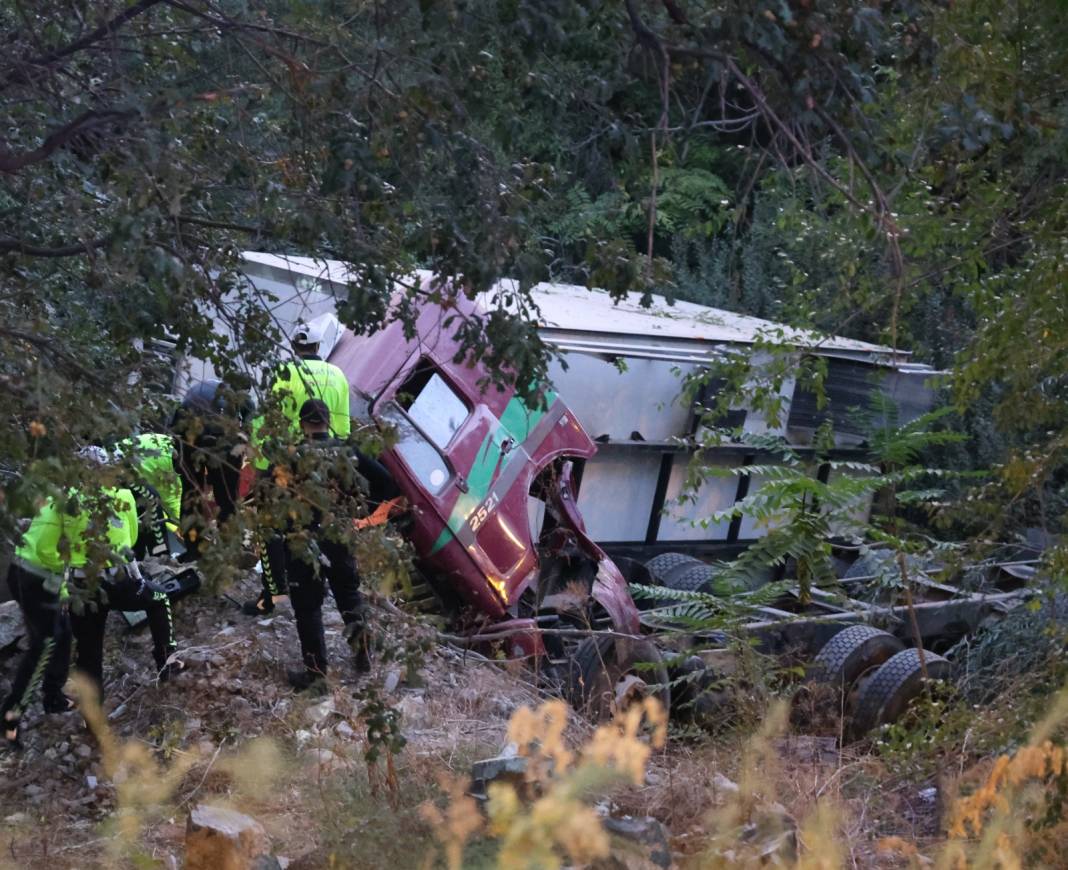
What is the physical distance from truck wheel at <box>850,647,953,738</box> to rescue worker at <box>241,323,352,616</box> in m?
3.51

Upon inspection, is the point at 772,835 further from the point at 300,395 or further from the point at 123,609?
the point at 123,609

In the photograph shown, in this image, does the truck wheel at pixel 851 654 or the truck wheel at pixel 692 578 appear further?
the truck wheel at pixel 692 578

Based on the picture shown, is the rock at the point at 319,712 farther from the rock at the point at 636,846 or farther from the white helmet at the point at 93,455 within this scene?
the rock at the point at 636,846

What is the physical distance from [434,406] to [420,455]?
0.38 metres

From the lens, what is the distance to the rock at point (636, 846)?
420 centimetres

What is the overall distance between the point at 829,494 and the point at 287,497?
4.33m

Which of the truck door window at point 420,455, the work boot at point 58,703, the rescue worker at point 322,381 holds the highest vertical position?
the rescue worker at point 322,381

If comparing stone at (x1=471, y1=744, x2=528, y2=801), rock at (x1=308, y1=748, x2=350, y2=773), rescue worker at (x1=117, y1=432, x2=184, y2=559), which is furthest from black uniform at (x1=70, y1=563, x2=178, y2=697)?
stone at (x1=471, y1=744, x2=528, y2=801)

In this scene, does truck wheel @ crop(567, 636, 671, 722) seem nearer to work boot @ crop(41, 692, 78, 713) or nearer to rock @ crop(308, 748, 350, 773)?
rock @ crop(308, 748, 350, 773)

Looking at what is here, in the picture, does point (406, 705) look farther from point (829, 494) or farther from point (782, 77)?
point (782, 77)

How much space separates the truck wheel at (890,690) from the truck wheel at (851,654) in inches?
6.0

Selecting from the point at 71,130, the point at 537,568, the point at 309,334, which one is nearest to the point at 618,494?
the point at 537,568

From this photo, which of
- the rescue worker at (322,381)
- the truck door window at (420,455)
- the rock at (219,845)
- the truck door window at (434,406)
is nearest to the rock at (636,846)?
the rock at (219,845)

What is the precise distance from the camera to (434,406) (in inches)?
328
